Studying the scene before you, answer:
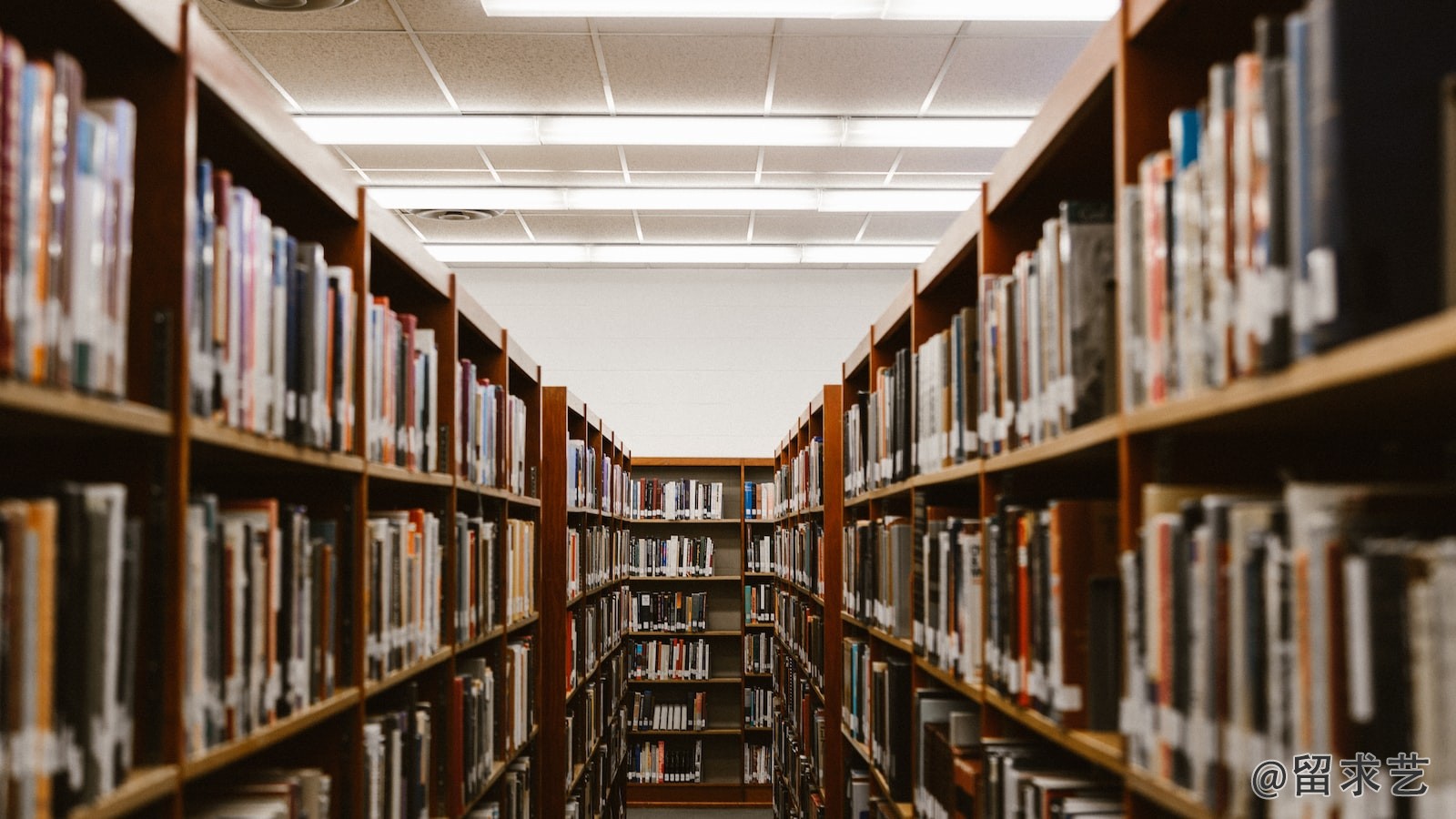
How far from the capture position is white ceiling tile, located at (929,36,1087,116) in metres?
4.66

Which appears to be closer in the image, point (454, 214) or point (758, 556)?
point (454, 214)

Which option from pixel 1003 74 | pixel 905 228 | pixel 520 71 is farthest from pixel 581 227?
pixel 1003 74

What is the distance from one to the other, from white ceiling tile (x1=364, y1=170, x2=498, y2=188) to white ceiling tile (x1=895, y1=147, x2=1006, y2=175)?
90.2 inches

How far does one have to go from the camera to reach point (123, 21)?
1.23m

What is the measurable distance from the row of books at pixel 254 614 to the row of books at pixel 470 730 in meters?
0.74

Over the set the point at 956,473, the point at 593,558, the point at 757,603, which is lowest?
the point at 757,603

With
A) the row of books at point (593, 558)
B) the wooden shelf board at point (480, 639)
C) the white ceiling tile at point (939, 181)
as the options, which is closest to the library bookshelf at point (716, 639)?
the row of books at point (593, 558)

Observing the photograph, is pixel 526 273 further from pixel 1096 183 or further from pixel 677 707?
pixel 1096 183

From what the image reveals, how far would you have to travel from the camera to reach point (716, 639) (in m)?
8.09

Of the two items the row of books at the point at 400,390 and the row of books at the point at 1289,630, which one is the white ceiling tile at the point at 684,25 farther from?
the row of books at the point at 1289,630

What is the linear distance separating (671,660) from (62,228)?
6.96m

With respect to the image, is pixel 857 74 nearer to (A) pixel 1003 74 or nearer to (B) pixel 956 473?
(A) pixel 1003 74

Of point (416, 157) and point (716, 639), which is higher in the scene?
point (416, 157)

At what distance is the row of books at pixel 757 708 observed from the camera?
7664mm
